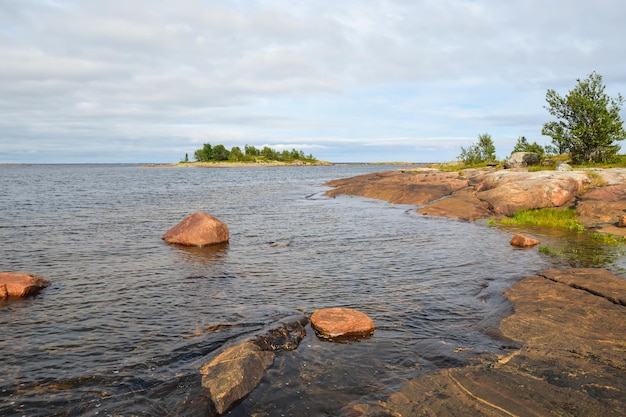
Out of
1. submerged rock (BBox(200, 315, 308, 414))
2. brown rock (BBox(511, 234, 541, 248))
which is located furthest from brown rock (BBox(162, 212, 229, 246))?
brown rock (BBox(511, 234, 541, 248))

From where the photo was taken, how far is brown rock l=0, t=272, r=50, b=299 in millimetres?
13031

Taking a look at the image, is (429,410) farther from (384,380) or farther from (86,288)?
(86,288)

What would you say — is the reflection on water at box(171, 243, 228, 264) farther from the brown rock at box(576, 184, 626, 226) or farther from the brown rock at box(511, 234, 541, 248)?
the brown rock at box(576, 184, 626, 226)

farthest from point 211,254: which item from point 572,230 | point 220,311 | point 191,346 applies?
point 572,230

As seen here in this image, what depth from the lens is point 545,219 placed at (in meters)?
29.2

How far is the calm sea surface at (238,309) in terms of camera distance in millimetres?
7863

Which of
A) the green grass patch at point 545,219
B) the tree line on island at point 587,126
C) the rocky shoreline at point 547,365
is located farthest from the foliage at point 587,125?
the rocky shoreline at point 547,365

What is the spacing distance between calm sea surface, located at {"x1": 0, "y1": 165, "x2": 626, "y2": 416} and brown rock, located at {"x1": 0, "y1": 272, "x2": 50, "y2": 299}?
15.0 inches

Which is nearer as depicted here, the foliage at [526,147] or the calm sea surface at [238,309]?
the calm sea surface at [238,309]

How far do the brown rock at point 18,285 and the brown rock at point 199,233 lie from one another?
8528 mm

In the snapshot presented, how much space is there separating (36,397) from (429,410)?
718 centimetres

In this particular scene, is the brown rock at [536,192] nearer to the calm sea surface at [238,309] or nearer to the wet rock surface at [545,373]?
the calm sea surface at [238,309]

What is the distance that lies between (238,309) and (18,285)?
7231 millimetres

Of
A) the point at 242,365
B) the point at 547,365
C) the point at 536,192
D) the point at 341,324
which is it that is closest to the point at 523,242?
the point at 536,192
